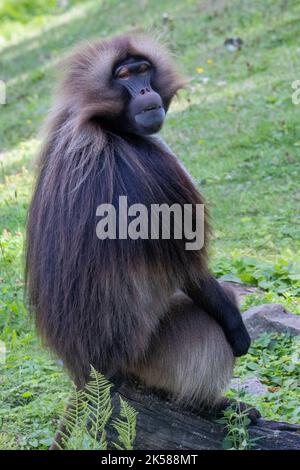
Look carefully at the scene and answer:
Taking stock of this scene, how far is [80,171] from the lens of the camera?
391 centimetres

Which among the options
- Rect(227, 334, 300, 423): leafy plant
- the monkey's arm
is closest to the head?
the monkey's arm

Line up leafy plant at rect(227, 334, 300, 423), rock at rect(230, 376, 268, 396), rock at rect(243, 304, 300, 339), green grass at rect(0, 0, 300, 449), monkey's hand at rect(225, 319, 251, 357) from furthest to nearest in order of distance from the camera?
rock at rect(243, 304, 300, 339) → green grass at rect(0, 0, 300, 449) → rock at rect(230, 376, 268, 396) → leafy plant at rect(227, 334, 300, 423) → monkey's hand at rect(225, 319, 251, 357)

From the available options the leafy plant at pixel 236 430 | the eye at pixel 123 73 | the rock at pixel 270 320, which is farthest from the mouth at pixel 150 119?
the rock at pixel 270 320

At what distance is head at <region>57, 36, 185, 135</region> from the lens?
4137 millimetres

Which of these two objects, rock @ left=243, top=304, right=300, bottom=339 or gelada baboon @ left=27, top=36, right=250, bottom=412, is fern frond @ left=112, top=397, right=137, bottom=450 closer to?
gelada baboon @ left=27, top=36, right=250, bottom=412

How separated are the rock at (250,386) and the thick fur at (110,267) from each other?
834 millimetres

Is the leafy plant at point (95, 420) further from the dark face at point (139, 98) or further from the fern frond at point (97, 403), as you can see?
the dark face at point (139, 98)

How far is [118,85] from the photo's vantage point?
424 centimetres

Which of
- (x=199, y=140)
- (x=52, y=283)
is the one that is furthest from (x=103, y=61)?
(x=199, y=140)

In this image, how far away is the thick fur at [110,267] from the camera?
3.88 metres

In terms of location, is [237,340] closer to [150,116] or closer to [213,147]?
[150,116]

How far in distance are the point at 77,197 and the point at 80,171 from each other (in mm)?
117

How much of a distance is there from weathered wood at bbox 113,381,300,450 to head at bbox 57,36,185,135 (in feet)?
4.08

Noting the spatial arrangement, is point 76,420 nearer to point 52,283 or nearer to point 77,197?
point 52,283
